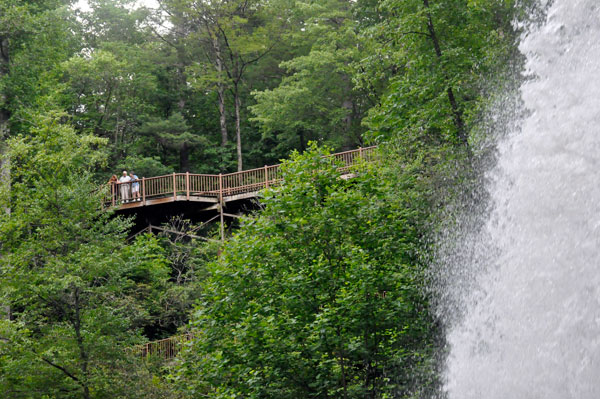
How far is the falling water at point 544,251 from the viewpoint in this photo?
7465 mm

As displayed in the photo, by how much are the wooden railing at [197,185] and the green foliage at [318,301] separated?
40.0 feet

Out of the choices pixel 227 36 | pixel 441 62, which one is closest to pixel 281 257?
pixel 441 62

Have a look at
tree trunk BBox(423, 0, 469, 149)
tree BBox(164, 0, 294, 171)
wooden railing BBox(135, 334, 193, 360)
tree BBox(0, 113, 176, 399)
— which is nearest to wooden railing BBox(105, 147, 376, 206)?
tree BBox(164, 0, 294, 171)

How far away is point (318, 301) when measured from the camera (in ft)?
41.4

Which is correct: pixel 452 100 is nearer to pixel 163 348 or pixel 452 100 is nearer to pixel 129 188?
pixel 163 348

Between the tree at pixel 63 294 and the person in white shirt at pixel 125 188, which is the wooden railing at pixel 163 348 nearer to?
the tree at pixel 63 294

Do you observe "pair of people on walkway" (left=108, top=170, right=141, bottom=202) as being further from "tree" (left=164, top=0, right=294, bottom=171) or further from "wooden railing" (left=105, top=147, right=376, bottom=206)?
"tree" (left=164, top=0, right=294, bottom=171)

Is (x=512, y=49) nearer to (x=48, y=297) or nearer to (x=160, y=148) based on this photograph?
(x=48, y=297)

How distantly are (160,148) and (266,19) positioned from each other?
8.36 m

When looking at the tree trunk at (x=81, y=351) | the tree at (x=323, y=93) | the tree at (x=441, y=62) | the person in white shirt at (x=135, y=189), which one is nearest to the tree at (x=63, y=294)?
the tree trunk at (x=81, y=351)

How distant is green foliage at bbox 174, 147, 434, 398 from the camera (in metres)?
12.1

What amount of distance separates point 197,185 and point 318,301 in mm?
14788

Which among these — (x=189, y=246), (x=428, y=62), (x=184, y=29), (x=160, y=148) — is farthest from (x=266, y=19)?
(x=428, y=62)

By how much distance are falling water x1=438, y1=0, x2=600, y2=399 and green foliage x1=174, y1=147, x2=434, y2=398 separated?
144 centimetres
